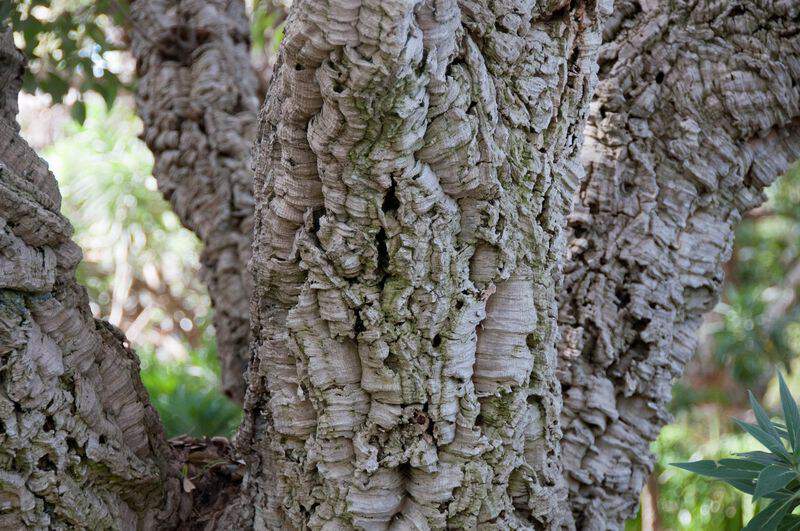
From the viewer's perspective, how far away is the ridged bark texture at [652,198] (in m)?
1.78

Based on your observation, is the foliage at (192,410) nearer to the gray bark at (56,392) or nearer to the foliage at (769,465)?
the gray bark at (56,392)

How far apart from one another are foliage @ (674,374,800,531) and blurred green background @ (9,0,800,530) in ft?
5.93

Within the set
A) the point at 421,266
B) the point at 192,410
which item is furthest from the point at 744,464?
the point at 192,410

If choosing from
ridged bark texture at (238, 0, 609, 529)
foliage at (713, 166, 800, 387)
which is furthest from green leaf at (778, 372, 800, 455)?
foliage at (713, 166, 800, 387)

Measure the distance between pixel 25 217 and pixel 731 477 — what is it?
152 cm

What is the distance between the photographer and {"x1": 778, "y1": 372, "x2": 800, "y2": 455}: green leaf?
5.21 feet

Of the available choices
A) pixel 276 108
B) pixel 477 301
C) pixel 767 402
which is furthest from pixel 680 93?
pixel 767 402

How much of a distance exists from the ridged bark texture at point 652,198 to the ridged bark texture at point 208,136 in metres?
1.04

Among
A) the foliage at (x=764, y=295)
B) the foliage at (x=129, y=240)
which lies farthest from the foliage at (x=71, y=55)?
the foliage at (x=129, y=240)

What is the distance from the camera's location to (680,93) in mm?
1811

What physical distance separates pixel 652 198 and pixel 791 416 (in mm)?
587

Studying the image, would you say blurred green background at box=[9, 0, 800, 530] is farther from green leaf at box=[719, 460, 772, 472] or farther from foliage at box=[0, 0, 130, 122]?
green leaf at box=[719, 460, 772, 472]

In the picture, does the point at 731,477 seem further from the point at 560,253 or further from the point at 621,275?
the point at 560,253

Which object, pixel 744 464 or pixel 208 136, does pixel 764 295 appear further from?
pixel 208 136
